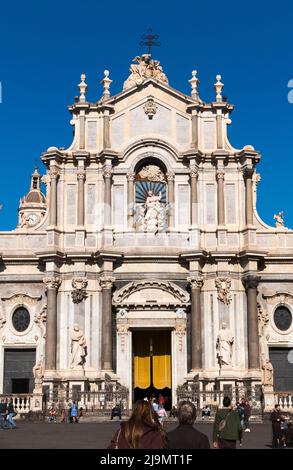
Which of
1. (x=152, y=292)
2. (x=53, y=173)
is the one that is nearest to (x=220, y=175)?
(x=152, y=292)

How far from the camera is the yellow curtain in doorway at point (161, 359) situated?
35875mm

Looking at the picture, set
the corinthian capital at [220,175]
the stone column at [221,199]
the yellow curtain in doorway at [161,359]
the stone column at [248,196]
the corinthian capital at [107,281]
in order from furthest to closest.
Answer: the corinthian capital at [220,175], the stone column at [221,199], the stone column at [248,196], the yellow curtain in doorway at [161,359], the corinthian capital at [107,281]

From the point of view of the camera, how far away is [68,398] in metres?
33.7

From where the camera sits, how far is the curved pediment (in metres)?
35.7

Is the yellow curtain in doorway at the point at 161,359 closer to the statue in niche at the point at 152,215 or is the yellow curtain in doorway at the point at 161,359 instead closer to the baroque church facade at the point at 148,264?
the baroque church facade at the point at 148,264

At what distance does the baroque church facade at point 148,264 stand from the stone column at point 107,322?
6 cm

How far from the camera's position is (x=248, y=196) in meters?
36.4

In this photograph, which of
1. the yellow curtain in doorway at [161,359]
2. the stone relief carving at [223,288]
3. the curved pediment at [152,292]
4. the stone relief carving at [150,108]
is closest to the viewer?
the stone relief carving at [223,288]

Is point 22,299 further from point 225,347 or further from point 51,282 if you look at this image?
point 225,347

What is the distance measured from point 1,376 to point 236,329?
36.9 ft

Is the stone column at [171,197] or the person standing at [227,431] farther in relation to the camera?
the stone column at [171,197]

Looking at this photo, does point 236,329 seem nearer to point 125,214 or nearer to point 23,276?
point 125,214

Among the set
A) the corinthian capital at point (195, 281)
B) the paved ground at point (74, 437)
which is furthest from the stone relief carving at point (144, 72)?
the paved ground at point (74, 437)

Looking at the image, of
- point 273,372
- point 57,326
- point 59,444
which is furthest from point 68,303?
point 59,444
